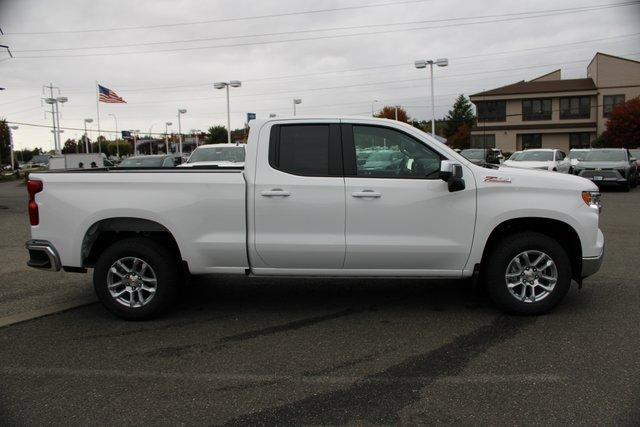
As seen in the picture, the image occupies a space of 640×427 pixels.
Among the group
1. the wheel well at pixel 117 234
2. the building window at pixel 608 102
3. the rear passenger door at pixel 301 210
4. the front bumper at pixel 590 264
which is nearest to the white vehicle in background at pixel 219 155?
the wheel well at pixel 117 234

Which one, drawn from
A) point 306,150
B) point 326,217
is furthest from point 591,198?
point 306,150

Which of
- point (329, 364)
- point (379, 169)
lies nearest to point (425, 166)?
point (379, 169)

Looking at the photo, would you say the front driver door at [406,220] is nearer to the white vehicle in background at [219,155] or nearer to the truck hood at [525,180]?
the truck hood at [525,180]

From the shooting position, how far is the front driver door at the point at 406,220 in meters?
5.11

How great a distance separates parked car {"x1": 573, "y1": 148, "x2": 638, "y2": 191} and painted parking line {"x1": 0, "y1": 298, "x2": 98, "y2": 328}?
18.3 m

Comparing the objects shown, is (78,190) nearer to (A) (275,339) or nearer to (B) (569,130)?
(A) (275,339)

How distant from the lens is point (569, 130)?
180 ft

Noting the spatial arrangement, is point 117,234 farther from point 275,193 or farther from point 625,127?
point 625,127

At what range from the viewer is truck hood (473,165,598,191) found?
5.17 m

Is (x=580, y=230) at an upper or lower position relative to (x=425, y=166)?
lower

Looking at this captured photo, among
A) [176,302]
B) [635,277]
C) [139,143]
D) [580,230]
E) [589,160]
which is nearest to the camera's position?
[580,230]

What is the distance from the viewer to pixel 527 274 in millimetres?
5281

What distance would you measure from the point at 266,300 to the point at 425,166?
A: 2.32 m

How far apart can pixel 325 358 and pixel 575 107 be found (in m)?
57.6
